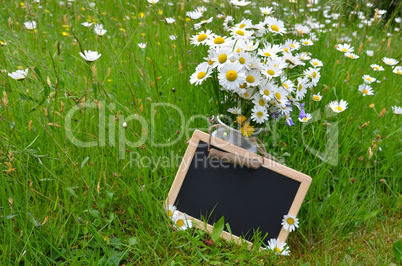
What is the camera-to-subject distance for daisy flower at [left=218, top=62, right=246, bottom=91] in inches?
40.9

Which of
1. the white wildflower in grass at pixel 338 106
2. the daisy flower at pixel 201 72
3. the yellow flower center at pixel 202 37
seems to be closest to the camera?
the daisy flower at pixel 201 72

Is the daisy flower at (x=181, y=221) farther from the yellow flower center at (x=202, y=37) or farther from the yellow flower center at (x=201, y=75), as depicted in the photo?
the yellow flower center at (x=202, y=37)

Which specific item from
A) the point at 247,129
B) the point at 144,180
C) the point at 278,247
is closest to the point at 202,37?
the point at 247,129

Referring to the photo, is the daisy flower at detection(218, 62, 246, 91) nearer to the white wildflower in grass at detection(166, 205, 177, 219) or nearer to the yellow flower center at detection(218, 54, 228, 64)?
the yellow flower center at detection(218, 54, 228, 64)

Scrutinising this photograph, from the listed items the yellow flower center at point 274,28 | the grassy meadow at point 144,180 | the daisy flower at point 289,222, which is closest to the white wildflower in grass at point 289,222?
the daisy flower at point 289,222

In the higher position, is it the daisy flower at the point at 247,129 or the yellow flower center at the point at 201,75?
the yellow flower center at the point at 201,75

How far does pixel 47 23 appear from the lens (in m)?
2.63

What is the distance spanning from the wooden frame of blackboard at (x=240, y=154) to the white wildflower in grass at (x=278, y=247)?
0.7 inches

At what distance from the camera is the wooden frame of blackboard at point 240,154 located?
1.19 meters

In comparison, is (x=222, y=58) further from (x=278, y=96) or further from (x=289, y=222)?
(x=289, y=222)

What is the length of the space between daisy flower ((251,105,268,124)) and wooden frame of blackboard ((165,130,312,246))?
0.45 ft

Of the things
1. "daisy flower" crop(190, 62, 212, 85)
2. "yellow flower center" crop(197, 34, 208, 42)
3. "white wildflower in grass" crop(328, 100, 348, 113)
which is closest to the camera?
"daisy flower" crop(190, 62, 212, 85)

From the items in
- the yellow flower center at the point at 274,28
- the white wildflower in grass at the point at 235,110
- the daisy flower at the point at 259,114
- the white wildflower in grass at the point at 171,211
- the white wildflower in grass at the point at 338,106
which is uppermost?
the yellow flower center at the point at 274,28

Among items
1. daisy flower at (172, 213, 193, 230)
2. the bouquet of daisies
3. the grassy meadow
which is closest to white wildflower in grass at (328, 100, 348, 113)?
the grassy meadow
